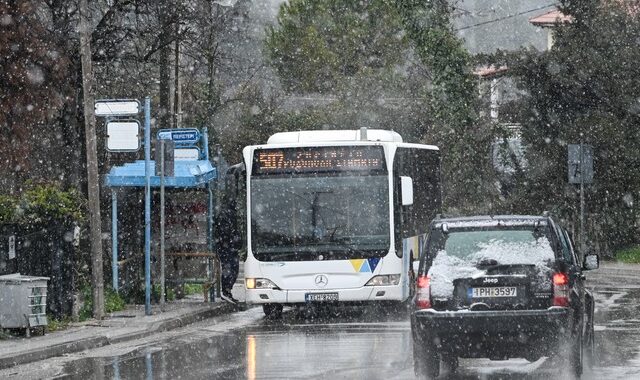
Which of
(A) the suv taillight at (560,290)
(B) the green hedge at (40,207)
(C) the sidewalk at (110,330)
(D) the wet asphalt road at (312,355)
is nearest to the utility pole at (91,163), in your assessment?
(B) the green hedge at (40,207)

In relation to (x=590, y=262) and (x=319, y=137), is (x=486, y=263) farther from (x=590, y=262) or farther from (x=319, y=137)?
(x=319, y=137)

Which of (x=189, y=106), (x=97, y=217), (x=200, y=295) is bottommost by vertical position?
(x=200, y=295)

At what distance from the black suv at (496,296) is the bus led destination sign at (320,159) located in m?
8.36

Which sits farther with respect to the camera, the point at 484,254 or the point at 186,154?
the point at 186,154

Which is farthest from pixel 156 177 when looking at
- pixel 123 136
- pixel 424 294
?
pixel 424 294

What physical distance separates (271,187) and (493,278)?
8.97 metres

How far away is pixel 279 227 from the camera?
21.1 m

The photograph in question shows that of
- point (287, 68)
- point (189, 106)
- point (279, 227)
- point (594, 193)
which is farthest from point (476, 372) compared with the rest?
point (287, 68)

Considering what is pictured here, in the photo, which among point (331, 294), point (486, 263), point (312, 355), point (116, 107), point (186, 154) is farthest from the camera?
point (186, 154)

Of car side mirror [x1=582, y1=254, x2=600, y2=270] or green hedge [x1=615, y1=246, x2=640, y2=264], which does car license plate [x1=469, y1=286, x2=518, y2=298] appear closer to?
car side mirror [x1=582, y1=254, x2=600, y2=270]

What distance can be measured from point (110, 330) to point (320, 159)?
4.52 metres

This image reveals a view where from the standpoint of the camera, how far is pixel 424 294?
42.2ft

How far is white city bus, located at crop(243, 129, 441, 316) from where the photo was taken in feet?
68.7

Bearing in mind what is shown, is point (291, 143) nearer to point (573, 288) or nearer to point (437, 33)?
point (573, 288)
